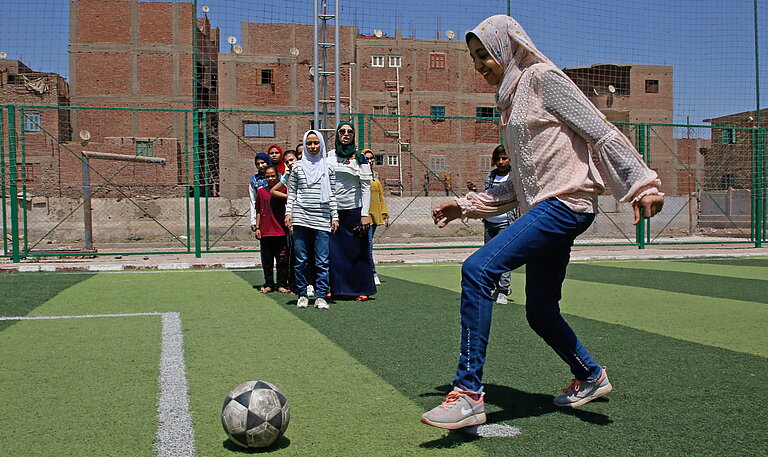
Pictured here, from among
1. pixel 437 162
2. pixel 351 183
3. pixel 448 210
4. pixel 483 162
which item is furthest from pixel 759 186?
pixel 437 162

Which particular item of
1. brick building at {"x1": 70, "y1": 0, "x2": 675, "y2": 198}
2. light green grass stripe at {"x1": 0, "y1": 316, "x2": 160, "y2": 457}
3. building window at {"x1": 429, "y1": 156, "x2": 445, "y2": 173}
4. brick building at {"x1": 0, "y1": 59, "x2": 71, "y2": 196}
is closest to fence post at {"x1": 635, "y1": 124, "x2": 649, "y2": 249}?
light green grass stripe at {"x1": 0, "y1": 316, "x2": 160, "y2": 457}

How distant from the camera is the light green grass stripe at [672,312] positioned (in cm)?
650

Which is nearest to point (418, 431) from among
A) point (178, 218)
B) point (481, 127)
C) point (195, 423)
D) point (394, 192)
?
point (195, 423)

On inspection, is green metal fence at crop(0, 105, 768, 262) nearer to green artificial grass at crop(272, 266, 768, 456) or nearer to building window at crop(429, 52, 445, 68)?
building window at crop(429, 52, 445, 68)

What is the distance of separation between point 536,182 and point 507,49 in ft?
2.29

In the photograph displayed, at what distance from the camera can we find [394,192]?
1726 inches

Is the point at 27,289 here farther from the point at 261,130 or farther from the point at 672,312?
the point at 261,130

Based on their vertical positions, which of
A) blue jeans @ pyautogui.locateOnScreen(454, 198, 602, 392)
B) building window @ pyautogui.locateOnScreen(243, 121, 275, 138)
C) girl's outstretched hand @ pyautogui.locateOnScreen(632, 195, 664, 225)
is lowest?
blue jeans @ pyautogui.locateOnScreen(454, 198, 602, 392)

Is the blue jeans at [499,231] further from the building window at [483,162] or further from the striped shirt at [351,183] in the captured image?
the building window at [483,162]

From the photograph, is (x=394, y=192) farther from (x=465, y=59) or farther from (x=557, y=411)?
(x=557, y=411)

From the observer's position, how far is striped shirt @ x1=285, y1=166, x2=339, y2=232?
8828 millimetres

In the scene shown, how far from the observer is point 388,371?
515 cm

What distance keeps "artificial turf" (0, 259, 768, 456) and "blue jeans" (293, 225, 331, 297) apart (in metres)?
0.35

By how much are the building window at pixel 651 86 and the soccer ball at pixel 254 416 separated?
52.4 metres
